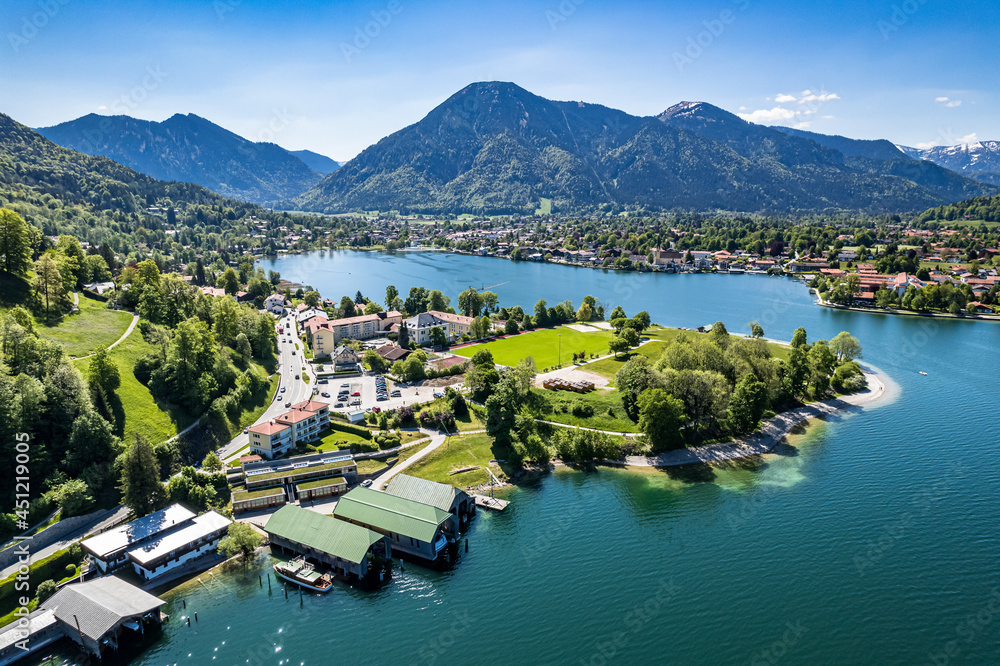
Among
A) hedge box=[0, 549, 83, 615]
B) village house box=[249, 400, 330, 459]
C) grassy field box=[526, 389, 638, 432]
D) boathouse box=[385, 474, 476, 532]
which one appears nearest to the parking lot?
village house box=[249, 400, 330, 459]

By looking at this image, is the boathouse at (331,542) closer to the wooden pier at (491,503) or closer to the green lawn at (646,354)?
the wooden pier at (491,503)

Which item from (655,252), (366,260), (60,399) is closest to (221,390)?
(60,399)

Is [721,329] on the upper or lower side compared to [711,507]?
upper

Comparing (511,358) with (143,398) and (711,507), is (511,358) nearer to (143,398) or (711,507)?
(711,507)

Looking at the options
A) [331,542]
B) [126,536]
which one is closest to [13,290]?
[126,536]

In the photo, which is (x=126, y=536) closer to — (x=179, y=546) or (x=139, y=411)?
(x=179, y=546)

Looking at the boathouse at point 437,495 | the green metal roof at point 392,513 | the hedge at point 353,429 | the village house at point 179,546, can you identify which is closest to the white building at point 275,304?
the hedge at point 353,429
